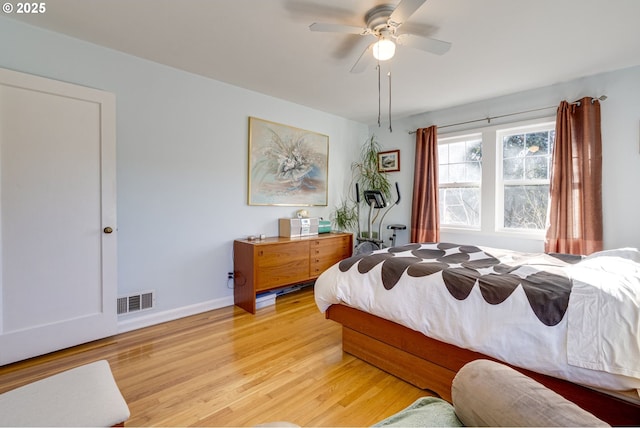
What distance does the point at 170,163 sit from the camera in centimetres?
280

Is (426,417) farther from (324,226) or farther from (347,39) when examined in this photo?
(324,226)

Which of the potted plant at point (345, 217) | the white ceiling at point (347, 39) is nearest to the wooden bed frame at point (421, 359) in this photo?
the white ceiling at point (347, 39)

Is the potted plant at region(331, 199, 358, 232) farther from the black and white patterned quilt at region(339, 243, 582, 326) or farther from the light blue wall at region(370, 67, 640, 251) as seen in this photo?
the light blue wall at region(370, 67, 640, 251)

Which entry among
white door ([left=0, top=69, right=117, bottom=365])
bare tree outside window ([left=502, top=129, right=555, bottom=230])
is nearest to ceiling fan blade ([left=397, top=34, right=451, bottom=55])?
bare tree outside window ([left=502, top=129, right=555, bottom=230])

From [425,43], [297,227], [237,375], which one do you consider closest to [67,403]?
[237,375]

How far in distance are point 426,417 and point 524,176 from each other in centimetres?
350

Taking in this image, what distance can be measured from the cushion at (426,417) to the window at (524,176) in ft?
10.6

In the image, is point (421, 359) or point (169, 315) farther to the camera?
point (169, 315)

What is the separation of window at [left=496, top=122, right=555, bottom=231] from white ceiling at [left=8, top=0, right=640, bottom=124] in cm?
55

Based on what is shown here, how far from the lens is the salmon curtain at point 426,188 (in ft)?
12.9

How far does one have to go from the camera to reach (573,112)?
293 cm

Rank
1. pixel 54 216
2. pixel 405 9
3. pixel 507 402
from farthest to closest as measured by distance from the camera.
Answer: pixel 54 216 < pixel 405 9 < pixel 507 402

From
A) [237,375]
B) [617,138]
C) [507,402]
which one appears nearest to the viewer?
[507,402]

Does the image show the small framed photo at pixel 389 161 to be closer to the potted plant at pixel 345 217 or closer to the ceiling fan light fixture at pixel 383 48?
the potted plant at pixel 345 217
